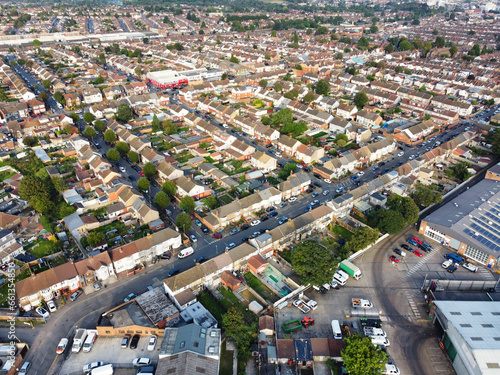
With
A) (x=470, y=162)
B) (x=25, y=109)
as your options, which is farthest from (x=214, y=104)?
Answer: (x=470, y=162)

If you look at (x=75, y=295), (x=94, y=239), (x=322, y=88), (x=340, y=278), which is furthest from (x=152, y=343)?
(x=322, y=88)

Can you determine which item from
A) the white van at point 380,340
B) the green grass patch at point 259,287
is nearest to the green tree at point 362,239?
the green grass patch at point 259,287

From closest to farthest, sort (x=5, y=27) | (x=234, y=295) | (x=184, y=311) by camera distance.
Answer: (x=184, y=311)
(x=234, y=295)
(x=5, y=27)

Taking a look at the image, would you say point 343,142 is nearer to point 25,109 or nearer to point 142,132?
point 142,132

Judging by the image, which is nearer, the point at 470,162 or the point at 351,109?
the point at 470,162

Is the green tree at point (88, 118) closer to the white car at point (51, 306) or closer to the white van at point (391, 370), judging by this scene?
the white car at point (51, 306)

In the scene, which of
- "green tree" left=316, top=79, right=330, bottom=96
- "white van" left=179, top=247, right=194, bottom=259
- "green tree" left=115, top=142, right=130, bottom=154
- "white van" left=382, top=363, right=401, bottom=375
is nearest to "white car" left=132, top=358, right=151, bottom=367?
"white van" left=179, top=247, right=194, bottom=259

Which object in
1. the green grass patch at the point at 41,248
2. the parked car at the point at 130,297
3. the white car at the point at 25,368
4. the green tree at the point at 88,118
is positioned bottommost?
the green grass patch at the point at 41,248
